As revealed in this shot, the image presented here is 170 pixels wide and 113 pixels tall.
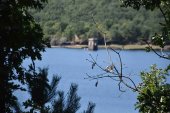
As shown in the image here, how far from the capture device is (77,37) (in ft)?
565

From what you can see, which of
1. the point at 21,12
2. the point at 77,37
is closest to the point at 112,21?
the point at 77,37

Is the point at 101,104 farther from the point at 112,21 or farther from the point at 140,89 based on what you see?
the point at 112,21

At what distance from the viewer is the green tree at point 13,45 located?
906 cm

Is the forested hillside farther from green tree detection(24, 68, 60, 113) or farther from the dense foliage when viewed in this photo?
the dense foliage

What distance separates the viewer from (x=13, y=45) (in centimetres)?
937

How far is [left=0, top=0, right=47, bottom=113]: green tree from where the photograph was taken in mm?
9062

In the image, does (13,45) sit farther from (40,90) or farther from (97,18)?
(97,18)

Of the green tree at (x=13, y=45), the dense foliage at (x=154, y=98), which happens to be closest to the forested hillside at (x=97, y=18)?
the green tree at (x=13, y=45)

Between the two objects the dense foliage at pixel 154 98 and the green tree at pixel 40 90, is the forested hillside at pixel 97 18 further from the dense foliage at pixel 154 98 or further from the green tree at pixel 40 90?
the dense foliage at pixel 154 98

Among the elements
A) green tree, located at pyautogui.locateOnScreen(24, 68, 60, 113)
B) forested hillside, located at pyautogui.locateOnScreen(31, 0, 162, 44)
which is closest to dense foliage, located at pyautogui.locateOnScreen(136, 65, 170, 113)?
green tree, located at pyautogui.locateOnScreen(24, 68, 60, 113)

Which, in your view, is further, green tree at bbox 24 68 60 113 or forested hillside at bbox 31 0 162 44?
forested hillside at bbox 31 0 162 44

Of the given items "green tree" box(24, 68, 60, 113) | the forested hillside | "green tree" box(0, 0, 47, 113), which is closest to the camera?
"green tree" box(0, 0, 47, 113)

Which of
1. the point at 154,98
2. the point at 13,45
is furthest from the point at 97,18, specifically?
the point at 154,98

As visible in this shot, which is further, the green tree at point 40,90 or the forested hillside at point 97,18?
the forested hillside at point 97,18
